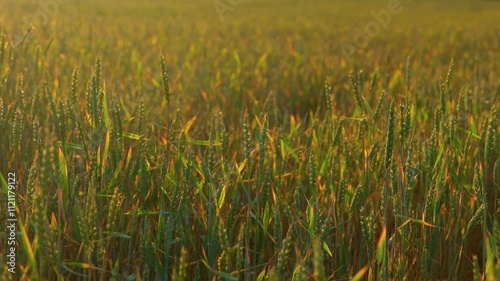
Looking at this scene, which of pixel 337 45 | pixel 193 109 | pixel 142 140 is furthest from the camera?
pixel 337 45

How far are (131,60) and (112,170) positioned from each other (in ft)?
8.35

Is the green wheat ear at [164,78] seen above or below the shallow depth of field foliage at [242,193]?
above

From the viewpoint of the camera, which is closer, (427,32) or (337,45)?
(337,45)

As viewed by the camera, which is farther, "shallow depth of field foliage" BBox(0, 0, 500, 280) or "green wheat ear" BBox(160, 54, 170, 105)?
"green wheat ear" BBox(160, 54, 170, 105)

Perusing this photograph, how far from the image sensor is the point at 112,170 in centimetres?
132

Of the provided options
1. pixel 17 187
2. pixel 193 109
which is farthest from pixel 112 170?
pixel 193 109

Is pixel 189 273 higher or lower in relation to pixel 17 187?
lower

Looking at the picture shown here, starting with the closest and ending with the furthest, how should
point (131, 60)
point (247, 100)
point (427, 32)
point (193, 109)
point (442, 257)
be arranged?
point (442, 257)
point (193, 109)
point (247, 100)
point (131, 60)
point (427, 32)

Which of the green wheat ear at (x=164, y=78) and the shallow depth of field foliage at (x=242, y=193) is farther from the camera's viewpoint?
the green wheat ear at (x=164, y=78)

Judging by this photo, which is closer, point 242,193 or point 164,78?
point 164,78

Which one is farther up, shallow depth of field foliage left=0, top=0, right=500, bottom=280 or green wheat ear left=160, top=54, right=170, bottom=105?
green wheat ear left=160, top=54, right=170, bottom=105

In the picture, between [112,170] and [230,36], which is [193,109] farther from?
[230,36]

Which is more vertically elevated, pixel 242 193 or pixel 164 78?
pixel 164 78

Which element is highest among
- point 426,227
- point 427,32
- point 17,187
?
point 17,187
